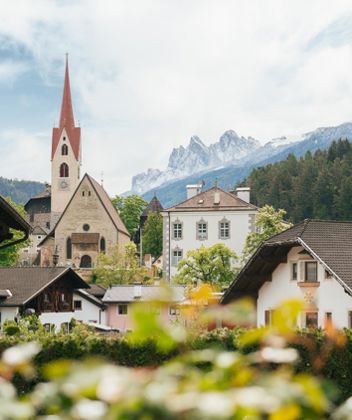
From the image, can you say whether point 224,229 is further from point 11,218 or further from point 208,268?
point 11,218

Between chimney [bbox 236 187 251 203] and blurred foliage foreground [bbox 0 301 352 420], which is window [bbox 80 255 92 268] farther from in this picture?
blurred foliage foreground [bbox 0 301 352 420]

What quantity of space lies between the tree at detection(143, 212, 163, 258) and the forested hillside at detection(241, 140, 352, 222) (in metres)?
28.8

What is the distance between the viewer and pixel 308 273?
27.8 m

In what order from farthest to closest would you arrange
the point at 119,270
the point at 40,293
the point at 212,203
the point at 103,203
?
the point at 103,203 < the point at 119,270 < the point at 212,203 < the point at 40,293

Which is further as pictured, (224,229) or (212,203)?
(212,203)

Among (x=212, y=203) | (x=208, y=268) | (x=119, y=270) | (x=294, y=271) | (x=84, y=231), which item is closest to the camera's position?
(x=294, y=271)

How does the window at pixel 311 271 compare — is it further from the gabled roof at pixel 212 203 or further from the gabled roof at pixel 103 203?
the gabled roof at pixel 103 203

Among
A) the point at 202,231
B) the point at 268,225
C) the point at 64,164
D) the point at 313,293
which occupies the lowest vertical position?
the point at 313,293

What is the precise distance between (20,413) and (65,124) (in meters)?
114

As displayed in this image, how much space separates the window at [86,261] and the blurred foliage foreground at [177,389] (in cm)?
8500

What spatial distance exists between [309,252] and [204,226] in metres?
41.2

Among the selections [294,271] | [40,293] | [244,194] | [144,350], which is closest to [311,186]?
[244,194]

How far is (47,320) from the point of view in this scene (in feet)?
154

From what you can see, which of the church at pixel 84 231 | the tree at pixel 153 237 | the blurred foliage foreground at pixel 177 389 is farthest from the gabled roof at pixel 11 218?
the tree at pixel 153 237
